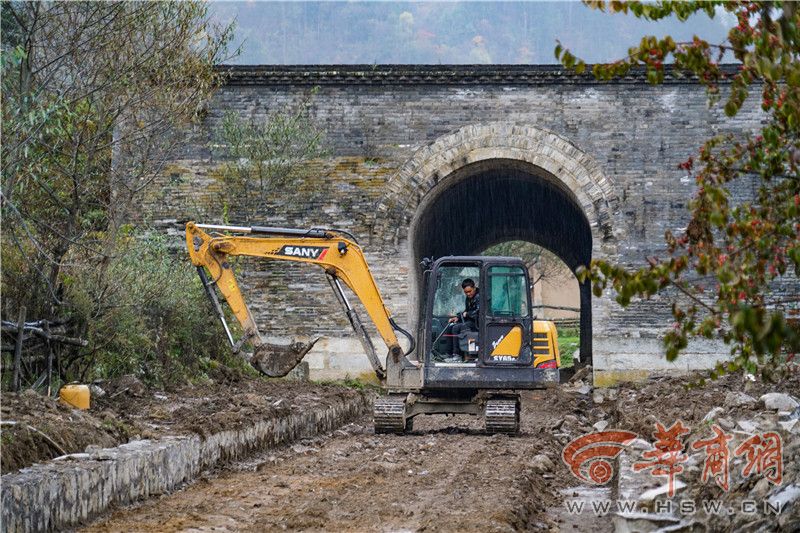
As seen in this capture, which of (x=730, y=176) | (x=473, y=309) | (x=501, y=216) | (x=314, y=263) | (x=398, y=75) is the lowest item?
(x=473, y=309)

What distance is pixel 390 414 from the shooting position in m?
14.6

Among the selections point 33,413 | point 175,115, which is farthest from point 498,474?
point 175,115

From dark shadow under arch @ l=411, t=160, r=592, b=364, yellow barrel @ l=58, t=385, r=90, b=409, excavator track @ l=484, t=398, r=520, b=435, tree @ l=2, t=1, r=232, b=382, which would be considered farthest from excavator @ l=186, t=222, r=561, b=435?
dark shadow under arch @ l=411, t=160, r=592, b=364

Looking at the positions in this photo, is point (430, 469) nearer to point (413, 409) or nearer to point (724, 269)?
point (413, 409)

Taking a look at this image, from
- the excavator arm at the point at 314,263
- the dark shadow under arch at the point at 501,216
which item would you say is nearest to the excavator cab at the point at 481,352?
the excavator arm at the point at 314,263

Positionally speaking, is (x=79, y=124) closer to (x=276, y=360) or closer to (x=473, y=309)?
(x=276, y=360)

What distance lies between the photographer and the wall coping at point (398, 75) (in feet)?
74.5

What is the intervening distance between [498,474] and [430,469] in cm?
101

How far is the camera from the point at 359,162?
22.9 meters

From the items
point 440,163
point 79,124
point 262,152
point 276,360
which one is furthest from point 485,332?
point 262,152

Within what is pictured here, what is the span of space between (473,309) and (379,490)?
18.0 feet

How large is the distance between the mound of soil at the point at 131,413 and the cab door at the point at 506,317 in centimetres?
298

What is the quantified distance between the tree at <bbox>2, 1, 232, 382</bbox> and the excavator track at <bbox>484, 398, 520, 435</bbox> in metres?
5.24

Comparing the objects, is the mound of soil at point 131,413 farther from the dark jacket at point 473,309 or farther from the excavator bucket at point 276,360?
the dark jacket at point 473,309
